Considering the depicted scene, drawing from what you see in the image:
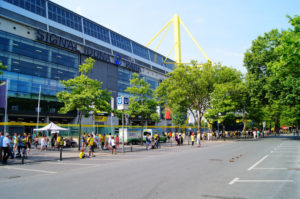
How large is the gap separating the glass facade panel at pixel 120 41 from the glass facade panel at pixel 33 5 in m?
19.0

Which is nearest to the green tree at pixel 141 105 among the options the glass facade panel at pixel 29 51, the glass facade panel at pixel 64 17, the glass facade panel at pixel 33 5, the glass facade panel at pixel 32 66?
the glass facade panel at pixel 32 66

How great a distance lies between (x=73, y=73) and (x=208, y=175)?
43.7 meters

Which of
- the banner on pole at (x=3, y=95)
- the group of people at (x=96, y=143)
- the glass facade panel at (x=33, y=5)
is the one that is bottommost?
the group of people at (x=96, y=143)

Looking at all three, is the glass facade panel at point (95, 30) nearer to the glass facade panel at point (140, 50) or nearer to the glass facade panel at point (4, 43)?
the glass facade panel at point (140, 50)

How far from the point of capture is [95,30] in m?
54.8

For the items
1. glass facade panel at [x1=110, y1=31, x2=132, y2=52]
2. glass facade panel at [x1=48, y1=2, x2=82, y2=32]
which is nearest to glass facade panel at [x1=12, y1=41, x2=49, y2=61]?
glass facade panel at [x1=48, y1=2, x2=82, y2=32]

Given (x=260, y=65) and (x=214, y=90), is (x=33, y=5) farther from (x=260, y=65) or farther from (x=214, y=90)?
(x=260, y=65)

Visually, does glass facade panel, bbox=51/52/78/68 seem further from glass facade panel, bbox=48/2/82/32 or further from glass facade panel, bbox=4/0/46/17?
glass facade panel, bbox=4/0/46/17

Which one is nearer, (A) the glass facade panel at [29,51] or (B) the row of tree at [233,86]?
(B) the row of tree at [233,86]

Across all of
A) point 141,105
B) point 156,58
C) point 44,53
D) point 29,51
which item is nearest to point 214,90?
point 141,105

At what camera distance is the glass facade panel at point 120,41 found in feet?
197

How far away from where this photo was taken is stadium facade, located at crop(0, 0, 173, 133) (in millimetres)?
37625

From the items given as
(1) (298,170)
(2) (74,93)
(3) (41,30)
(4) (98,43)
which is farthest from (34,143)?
(4) (98,43)

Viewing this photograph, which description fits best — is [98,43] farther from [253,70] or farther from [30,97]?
[253,70]
